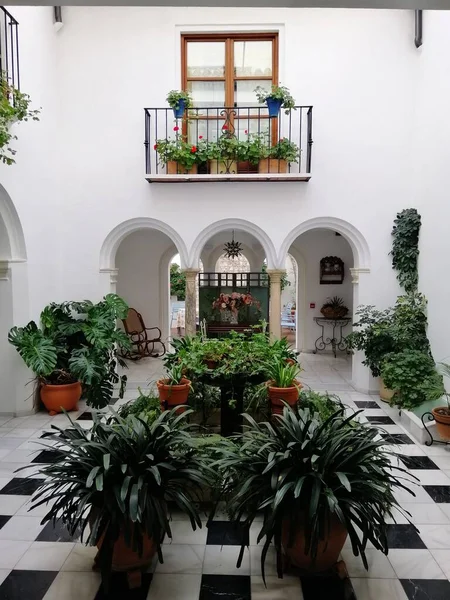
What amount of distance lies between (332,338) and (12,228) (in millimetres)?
7303

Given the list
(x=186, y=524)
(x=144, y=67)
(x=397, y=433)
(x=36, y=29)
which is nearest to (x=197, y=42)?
(x=144, y=67)

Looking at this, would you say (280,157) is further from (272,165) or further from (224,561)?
(224,561)

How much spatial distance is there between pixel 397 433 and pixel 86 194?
5467 millimetres

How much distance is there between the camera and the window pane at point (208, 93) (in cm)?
745

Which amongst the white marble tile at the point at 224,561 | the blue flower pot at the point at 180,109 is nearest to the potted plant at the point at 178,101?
the blue flower pot at the point at 180,109

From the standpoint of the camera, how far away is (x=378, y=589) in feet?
9.11

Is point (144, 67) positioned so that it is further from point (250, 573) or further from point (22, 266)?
point (250, 573)

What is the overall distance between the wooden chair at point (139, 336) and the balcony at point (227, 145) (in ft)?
13.1

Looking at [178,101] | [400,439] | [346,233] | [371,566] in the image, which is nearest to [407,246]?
[346,233]

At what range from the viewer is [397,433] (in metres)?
5.52

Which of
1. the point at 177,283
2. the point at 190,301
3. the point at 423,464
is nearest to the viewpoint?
the point at 423,464

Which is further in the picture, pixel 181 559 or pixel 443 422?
pixel 443 422

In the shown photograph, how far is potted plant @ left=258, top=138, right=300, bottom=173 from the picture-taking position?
705 cm

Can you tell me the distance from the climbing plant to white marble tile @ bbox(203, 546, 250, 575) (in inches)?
198
